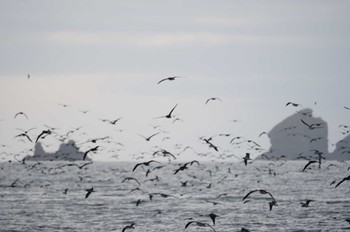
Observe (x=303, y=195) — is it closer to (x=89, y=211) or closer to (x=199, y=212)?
(x=199, y=212)

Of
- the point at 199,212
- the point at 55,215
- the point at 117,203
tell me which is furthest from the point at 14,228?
the point at 117,203

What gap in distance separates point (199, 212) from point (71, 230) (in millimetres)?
17703

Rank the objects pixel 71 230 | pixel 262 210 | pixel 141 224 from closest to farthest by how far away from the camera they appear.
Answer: pixel 71 230
pixel 141 224
pixel 262 210

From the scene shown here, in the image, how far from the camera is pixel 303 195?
92.4 m

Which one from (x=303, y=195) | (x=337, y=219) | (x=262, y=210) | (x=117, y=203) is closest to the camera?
(x=337, y=219)

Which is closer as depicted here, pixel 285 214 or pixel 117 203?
pixel 285 214

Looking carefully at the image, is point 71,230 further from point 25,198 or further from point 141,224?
point 25,198

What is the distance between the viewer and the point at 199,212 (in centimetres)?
6681

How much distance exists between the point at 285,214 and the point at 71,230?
2204cm

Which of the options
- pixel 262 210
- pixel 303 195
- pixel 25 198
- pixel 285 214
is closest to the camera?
pixel 285 214

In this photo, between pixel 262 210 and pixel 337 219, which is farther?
pixel 262 210

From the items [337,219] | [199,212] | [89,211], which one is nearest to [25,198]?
[89,211]

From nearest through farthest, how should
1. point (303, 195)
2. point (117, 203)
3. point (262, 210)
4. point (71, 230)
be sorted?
point (71, 230) → point (262, 210) → point (117, 203) → point (303, 195)

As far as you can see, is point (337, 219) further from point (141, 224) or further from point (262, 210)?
point (141, 224)
